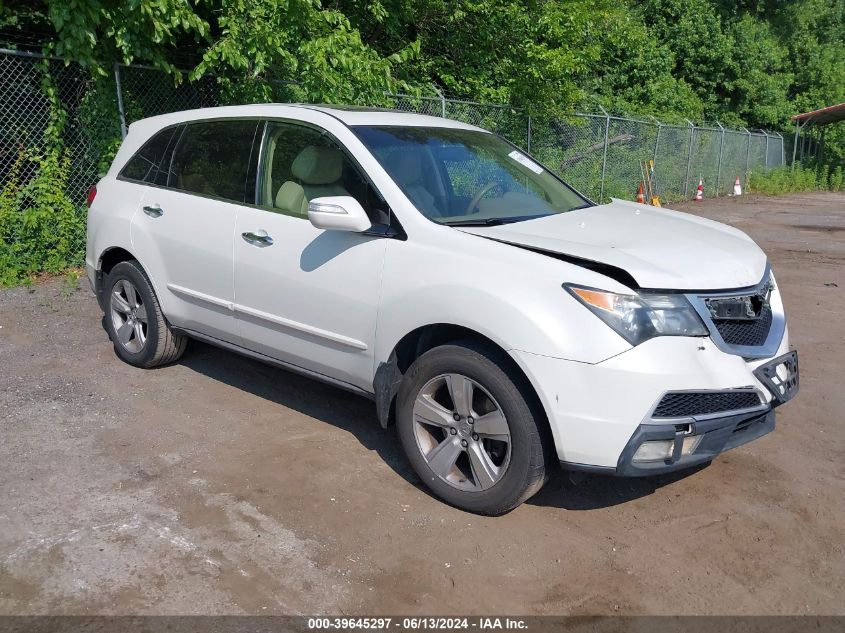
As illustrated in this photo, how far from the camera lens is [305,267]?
4258mm

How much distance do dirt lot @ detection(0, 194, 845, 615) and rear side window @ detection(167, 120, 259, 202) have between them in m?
1.37

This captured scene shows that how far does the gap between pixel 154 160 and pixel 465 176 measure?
2.25m

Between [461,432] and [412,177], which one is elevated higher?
[412,177]

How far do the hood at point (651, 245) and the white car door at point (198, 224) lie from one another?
1.65 m

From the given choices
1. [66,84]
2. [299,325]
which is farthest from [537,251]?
[66,84]

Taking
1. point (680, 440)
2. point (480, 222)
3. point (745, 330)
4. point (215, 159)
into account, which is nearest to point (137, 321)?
point (215, 159)

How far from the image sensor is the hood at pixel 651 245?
346 cm

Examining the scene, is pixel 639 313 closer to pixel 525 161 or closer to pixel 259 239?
pixel 525 161

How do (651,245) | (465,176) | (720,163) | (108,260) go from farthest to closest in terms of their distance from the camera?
(720,163) < (108,260) < (465,176) < (651,245)

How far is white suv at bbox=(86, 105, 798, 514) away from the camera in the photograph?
3332mm

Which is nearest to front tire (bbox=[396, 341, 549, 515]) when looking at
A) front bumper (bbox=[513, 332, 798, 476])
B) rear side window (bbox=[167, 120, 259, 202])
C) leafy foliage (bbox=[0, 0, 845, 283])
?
front bumper (bbox=[513, 332, 798, 476])

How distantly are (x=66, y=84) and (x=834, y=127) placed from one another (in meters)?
34.0

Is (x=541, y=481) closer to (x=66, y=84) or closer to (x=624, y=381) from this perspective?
(x=624, y=381)

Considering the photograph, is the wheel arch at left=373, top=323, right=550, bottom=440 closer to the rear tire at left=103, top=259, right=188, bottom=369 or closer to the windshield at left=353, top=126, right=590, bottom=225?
the windshield at left=353, top=126, right=590, bottom=225
